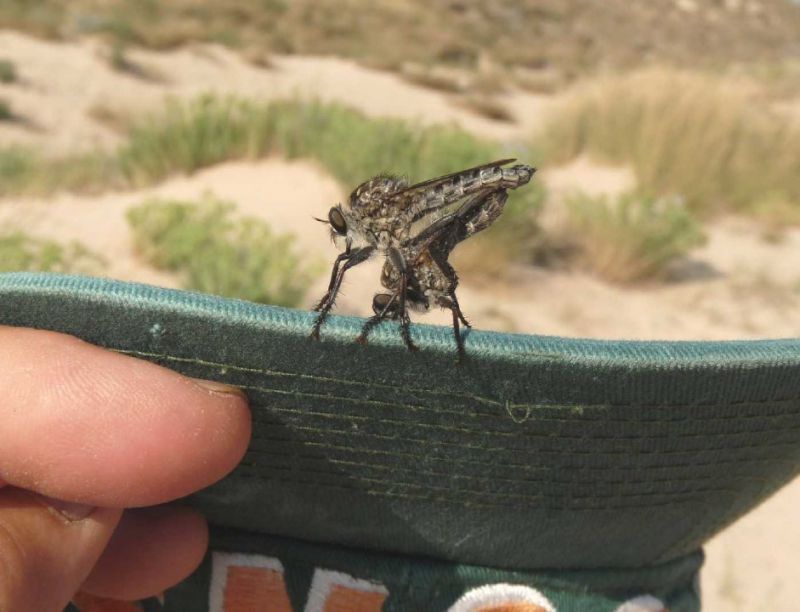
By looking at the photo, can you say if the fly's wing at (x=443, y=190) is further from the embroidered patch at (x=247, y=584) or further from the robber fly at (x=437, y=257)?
the embroidered patch at (x=247, y=584)

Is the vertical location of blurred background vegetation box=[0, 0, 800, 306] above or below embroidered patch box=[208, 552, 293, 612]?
below

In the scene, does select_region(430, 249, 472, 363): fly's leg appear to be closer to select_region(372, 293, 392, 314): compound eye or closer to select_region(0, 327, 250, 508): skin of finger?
select_region(372, 293, 392, 314): compound eye

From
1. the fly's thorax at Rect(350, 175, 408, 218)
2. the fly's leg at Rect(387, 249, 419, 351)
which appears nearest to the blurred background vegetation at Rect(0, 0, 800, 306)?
the fly's thorax at Rect(350, 175, 408, 218)

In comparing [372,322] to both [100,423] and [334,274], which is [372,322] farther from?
[100,423]

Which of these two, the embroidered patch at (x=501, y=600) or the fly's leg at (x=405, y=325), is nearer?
the fly's leg at (x=405, y=325)

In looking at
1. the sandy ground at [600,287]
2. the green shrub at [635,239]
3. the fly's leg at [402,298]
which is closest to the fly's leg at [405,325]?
the fly's leg at [402,298]

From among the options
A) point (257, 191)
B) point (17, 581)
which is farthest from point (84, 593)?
point (257, 191)

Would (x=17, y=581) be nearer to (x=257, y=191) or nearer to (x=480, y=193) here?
(x=480, y=193)
